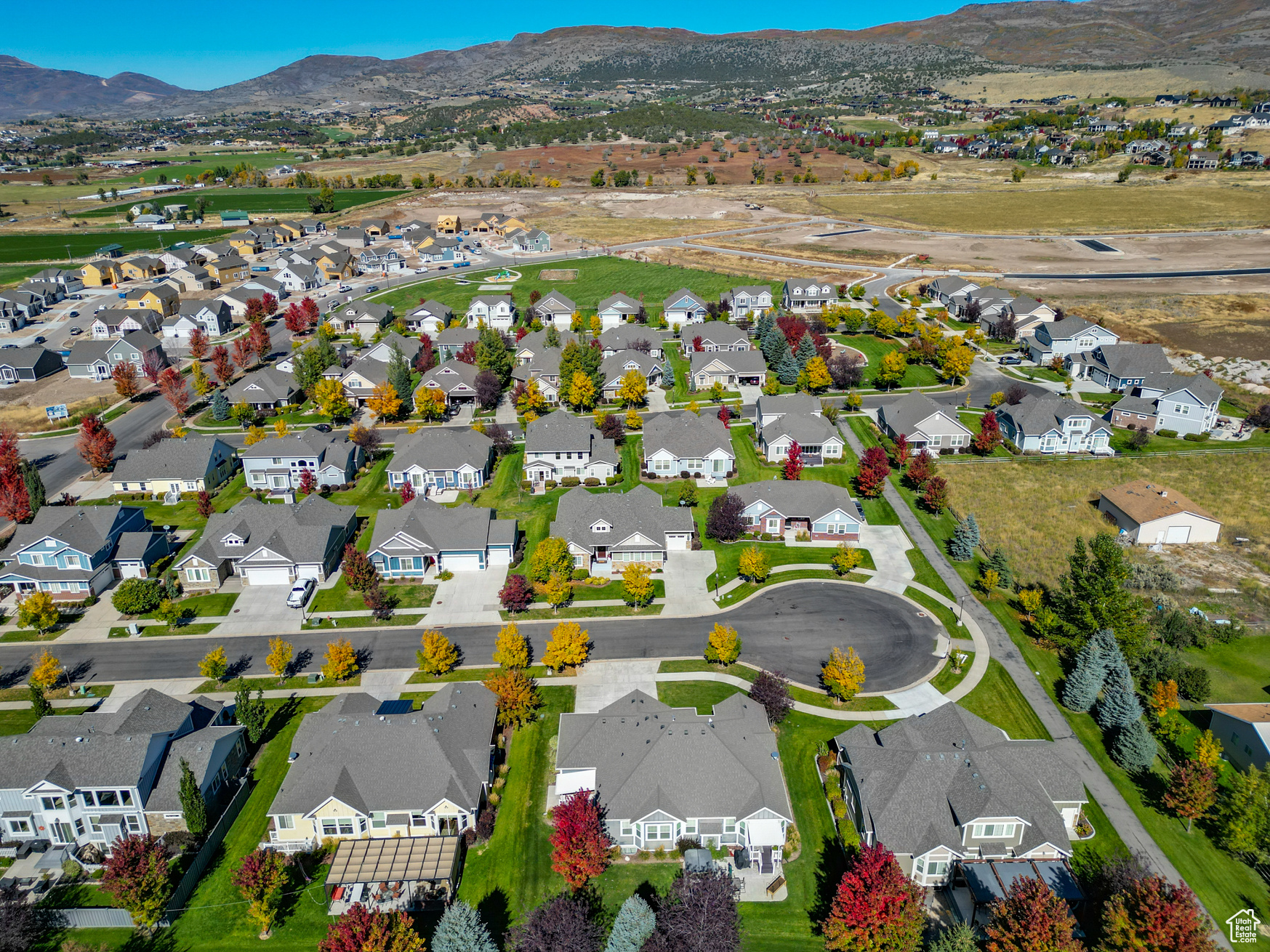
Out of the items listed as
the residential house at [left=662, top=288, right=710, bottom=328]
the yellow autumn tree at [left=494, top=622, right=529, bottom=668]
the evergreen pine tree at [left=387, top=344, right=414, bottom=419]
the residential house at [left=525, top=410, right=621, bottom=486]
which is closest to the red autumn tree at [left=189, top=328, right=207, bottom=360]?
the evergreen pine tree at [left=387, top=344, right=414, bottom=419]

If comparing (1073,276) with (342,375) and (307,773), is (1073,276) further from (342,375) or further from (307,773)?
(307,773)

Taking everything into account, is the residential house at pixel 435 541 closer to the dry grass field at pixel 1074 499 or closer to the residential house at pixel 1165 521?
the dry grass field at pixel 1074 499

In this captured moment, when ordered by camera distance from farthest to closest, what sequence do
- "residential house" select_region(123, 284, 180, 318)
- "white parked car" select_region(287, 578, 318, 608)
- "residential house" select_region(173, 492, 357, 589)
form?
"residential house" select_region(123, 284, 180, 318), "residential house" select_region(173, 492, 357, 589), "white parked car" select_region(287, 578, 318, 608)

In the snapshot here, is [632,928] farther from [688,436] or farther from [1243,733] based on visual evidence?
[688,436]

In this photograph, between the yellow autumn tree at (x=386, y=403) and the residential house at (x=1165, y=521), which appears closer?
the residential house at (x=1165, y=521)

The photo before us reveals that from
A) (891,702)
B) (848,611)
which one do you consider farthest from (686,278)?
(891,702)

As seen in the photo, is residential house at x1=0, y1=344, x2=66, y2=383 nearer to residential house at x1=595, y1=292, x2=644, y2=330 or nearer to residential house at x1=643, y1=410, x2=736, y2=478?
residential house at x1=595, y1=292, x2=644, y2=330

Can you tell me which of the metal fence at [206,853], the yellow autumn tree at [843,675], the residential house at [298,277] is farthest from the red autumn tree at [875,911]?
the residential house at [298,277]

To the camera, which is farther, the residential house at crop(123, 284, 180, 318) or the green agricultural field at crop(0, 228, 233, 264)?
the green agricultural field at crop(0, 228, 233, 264)
